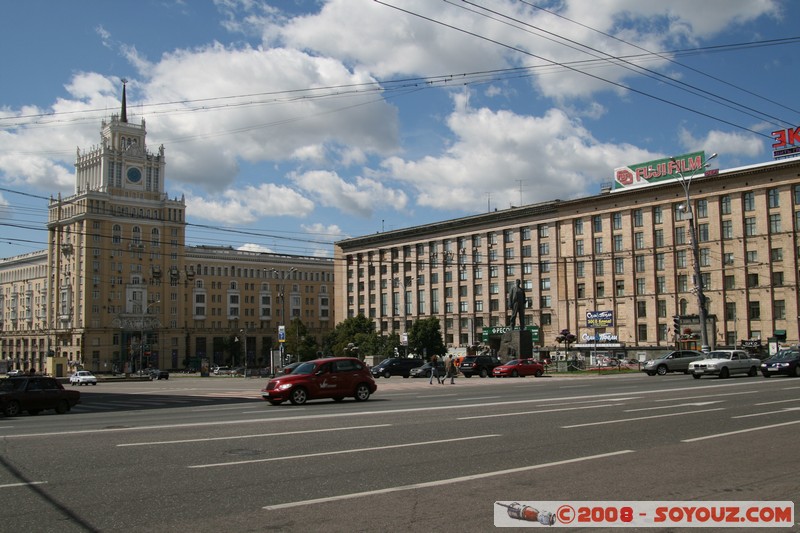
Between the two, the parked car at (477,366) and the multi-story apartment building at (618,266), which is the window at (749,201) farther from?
the parked car at (477,366)

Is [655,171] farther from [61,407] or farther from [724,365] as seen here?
[61,407]

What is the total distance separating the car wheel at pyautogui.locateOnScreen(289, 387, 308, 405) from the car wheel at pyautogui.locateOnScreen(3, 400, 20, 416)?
8.55 m

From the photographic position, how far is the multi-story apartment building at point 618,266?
7606 cm

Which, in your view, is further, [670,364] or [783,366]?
[670,364]

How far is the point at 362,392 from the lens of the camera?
2398cm

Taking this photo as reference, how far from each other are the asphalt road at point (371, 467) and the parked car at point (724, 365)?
19409mm

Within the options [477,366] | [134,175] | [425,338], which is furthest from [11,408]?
[134,175]

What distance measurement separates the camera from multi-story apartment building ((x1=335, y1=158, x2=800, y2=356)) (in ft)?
250

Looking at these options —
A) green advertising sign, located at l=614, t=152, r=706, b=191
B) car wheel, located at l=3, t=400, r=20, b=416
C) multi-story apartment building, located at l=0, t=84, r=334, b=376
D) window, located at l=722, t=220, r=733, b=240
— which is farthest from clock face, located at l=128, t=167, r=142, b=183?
car wheel, located at l=3, t=400, r=20, b=416

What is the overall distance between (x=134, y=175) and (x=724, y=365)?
10471 cm

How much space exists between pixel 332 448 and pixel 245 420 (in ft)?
19.1

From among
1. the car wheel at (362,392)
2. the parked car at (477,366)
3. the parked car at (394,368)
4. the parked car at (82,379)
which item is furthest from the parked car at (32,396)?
the parked car at (82,379)

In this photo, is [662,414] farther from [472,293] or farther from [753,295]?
[472,293]

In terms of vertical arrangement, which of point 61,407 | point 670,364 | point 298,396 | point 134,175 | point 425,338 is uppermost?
point 134,175
